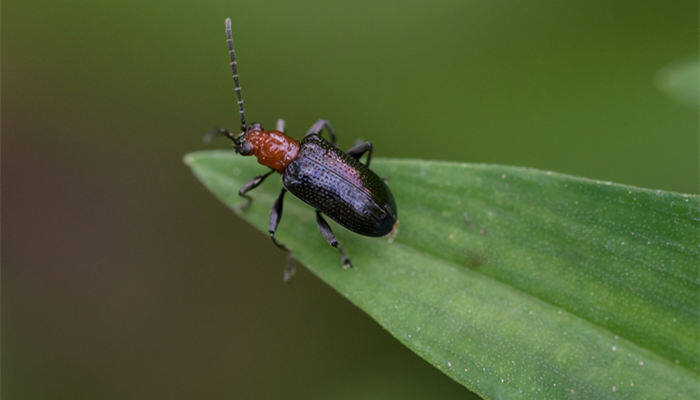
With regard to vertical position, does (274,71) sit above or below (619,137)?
above

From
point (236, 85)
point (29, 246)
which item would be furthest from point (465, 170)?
point (29, 246)

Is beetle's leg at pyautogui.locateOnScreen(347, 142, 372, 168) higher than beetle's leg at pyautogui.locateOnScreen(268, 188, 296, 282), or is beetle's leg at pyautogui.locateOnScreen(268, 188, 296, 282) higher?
beetle's leg at pyautogui.locateOnScreen(347, 142, 372, 168)

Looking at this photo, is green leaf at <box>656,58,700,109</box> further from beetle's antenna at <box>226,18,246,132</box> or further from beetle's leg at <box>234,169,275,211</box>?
beetle's antenna at <box>226,18,246,132</box>

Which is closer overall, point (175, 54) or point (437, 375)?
point (437, 375)

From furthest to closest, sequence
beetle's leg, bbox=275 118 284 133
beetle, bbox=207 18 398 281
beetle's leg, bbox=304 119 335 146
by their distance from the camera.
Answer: beetle's leg, bbox=275 118 284 133
beetle's leg, bbox=304 119 335 146
beetle, bbox=207 18 398 281

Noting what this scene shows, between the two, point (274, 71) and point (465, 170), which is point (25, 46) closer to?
point (274, 71)

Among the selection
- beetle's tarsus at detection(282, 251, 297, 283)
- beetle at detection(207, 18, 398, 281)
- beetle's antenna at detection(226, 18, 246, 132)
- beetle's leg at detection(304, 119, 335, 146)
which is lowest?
beetle's tarsus at detection(282, 251, 297, 283)

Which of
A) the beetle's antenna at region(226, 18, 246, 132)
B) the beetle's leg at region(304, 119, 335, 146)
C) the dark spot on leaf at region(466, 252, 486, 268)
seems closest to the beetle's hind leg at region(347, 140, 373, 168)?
the beetle's leg at region(304, 119, 335, 146)
